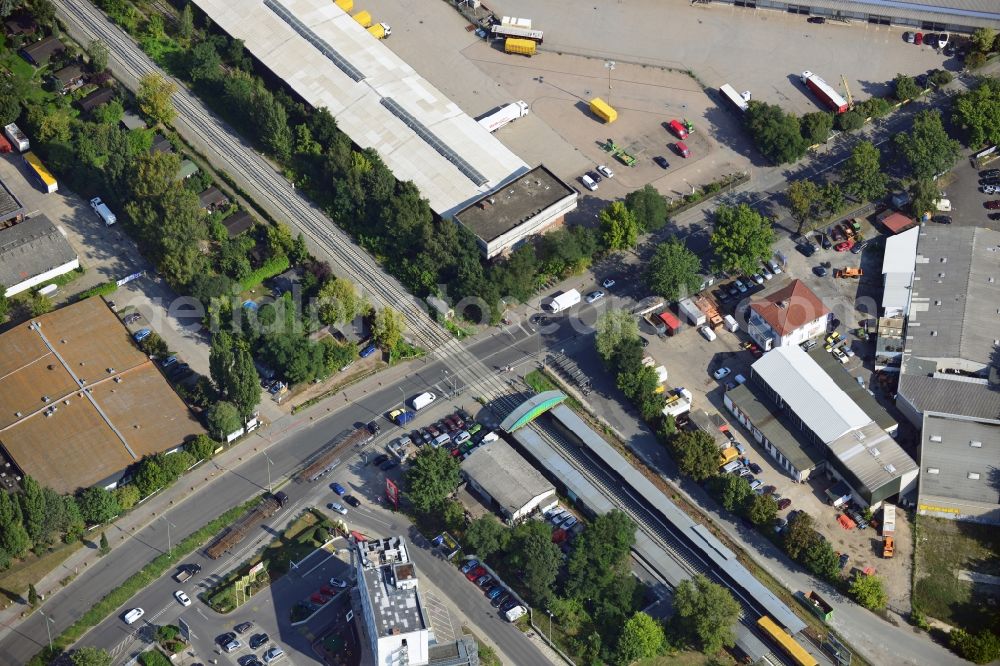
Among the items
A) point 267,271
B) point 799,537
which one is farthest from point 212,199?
point 799,537

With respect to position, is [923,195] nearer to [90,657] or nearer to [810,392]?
[810,392]

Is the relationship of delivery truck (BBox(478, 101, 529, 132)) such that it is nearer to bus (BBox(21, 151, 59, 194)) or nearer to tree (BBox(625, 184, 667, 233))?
tree (BBox(625, 184, 667, 233))

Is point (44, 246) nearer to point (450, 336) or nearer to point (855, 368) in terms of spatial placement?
point (450, 336)

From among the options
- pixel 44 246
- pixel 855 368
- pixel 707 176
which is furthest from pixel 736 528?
pixel 44 246

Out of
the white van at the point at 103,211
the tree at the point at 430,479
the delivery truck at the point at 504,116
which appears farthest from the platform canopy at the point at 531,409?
the white van at the point at 103,211

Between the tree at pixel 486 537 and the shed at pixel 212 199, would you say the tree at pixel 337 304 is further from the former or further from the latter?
the tree at pixel 486 537
